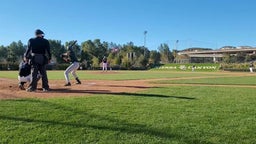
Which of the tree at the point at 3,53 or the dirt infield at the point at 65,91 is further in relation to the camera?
the tree at the point at 3,53

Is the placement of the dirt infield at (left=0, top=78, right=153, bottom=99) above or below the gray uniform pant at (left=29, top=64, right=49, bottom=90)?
below

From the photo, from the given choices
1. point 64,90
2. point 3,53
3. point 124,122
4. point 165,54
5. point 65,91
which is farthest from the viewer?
point 165,54

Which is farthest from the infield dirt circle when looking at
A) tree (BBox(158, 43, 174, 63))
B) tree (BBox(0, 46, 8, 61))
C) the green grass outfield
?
tree (BBox(158, 43, 174, 63))

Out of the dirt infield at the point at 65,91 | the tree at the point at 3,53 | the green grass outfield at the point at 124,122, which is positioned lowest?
the green grass outfield at the point at 124,122

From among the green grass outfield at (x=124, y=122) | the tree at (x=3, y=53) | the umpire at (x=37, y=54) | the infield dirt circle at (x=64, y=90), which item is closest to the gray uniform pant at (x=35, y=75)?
the umpire at (x=37, y=54)

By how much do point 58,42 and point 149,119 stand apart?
120 metres

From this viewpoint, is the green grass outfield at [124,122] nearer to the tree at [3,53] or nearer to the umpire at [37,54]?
the umpire at [37,54]

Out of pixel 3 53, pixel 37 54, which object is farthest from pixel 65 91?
pixel 3 53

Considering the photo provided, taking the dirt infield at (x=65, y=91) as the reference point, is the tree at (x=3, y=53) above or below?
above

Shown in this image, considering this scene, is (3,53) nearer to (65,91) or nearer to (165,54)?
(165,54)

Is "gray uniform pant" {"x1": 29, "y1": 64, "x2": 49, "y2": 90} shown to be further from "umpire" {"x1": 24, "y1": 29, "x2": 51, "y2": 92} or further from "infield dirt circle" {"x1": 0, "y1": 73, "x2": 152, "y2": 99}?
"infield dirt circle" {"x1": 0, "y1": 73, "x2": 152, "y2": 99}

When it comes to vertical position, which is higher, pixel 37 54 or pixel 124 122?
pixel 37 54

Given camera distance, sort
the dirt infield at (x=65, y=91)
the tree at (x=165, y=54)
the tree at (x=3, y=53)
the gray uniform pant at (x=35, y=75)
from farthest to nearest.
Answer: the tree at (x=165, y=54)
the tree at (x=3, y=53)
the gray uniform pant at (x=35, y=75)
the dirt infield at (x=65, y=91)

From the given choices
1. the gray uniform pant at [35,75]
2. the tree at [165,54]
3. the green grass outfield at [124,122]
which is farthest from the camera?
the tree at [165,54]
